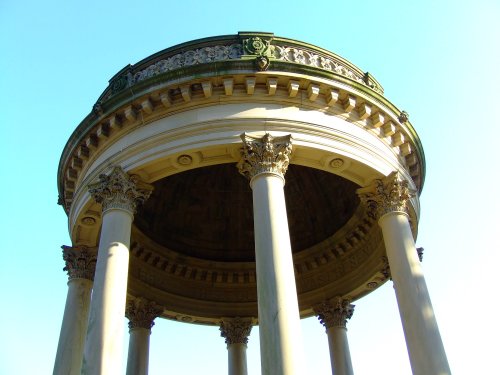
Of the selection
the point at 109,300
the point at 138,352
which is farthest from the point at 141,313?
the point at 109,300

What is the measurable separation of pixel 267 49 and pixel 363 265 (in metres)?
14.6

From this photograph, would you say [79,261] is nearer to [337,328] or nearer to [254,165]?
[254,165]

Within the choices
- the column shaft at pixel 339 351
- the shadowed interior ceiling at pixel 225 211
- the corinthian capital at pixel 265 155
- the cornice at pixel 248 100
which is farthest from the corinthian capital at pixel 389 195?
the column shaft at pixel 339 351

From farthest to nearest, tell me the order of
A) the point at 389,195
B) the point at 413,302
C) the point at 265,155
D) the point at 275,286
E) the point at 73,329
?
the point at 73,329
the point at 389,195
the point at 265,155
the point at 413,302
the point at 275,286

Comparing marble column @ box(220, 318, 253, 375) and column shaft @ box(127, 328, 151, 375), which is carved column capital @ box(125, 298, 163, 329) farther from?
marble column @ box(220, 318, 253, 375)

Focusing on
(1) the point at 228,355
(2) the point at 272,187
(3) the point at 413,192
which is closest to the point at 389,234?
(3) the point at 413,192

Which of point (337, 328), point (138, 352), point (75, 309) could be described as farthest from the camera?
point (337, 328)

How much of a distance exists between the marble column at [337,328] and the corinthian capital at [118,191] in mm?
15104

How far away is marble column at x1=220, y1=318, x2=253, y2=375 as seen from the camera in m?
33.6

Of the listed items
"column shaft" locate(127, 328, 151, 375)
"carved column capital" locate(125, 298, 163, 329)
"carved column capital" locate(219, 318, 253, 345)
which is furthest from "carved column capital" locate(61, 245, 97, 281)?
"carved column capital" locate(219, 318, 253, 345)

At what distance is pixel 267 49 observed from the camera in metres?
24.7

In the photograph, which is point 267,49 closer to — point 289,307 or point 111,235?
point 111,235

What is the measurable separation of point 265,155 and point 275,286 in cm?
562

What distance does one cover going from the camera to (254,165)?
21453mm
